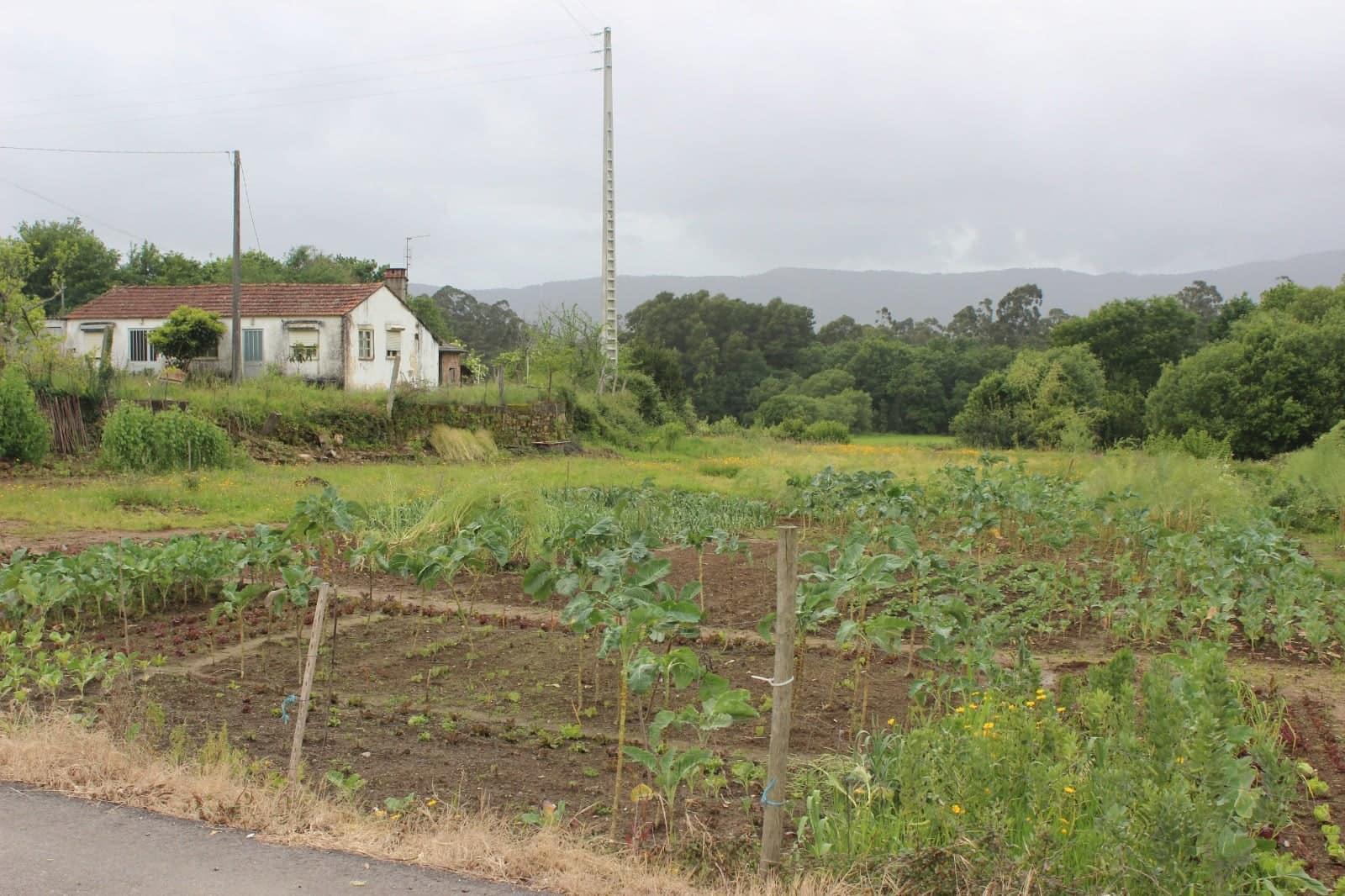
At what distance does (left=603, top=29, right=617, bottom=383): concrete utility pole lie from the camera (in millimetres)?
32469

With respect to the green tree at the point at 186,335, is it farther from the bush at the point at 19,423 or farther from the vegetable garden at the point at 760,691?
the vegetable garden at the point at 760,691

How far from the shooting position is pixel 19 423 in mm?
17141

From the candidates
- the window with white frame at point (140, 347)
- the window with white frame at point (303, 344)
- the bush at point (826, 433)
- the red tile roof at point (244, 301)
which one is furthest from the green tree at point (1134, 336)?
the window with white frame at point (140, 347)

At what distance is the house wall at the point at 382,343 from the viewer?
1262 inches

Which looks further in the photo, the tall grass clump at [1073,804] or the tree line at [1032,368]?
the tree line at [1032,368]

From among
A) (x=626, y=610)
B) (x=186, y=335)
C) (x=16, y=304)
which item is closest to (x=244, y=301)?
(x=186, y=335)

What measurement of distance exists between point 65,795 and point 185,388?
19066mm

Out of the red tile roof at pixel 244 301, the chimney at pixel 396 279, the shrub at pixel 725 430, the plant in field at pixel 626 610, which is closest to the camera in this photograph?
the plant in field at pixel 626 610

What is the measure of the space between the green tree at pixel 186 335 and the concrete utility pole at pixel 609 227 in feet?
36.5

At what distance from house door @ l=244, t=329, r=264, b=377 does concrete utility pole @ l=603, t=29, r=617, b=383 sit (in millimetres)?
10144

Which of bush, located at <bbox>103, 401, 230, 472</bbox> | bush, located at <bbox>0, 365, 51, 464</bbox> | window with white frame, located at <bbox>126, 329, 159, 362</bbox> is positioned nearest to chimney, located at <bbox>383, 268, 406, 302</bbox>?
window with white frame, located at <bbox>126, 329, 159, 362</bbox>

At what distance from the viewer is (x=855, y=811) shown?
3959mm

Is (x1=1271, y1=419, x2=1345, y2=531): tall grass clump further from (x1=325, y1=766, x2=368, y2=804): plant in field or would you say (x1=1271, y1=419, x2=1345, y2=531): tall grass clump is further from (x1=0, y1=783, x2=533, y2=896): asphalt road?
(x1=0, y1=783, x2=533, y2=896): asphalt road

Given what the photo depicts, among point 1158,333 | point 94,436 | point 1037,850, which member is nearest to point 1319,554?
point 1037,850
